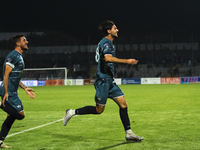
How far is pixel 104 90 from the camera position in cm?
645

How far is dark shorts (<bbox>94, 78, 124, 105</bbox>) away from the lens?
645 cm

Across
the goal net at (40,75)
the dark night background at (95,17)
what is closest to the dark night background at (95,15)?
the dark night background at (95,17)

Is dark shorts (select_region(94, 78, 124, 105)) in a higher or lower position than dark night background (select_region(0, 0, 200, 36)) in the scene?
lower

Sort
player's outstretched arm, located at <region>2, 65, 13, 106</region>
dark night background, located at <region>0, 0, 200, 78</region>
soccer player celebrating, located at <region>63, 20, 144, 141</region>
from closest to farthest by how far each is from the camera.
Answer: player's outstretched arm, located at <region>2, 65, 13, 106</region> < soccer player celebrating, located at <region>63, 20, 144, 141</region> < dark night background, located at <region>0, 0, 200, 78</region>

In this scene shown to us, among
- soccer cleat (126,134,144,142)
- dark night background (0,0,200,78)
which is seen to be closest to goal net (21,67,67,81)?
dark night background (0,0,200,78)

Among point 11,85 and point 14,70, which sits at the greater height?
point 14,70

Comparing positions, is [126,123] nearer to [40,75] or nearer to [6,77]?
[6,77]

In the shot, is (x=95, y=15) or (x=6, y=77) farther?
(x=95, y=15)

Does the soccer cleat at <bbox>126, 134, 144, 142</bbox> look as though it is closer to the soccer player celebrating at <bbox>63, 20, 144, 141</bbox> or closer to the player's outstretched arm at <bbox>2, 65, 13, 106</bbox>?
the soccer player celebrating at <bbox>63, 20, 144, 141</bbox>

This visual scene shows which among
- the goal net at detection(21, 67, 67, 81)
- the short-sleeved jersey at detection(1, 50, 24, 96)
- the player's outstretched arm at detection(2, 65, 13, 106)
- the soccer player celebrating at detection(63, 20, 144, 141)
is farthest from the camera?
the goal net at detection(21, 67, 67, 81)

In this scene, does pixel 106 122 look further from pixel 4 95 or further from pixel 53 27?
pixel 53 27

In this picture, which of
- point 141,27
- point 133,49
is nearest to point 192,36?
point 133,49

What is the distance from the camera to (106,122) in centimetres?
979

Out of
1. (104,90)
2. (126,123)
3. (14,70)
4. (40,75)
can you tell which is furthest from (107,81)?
(40,75)
